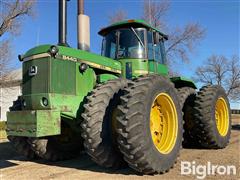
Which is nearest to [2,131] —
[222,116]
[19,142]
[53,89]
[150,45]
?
[19,142]

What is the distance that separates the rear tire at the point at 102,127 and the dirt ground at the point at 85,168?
0.26m

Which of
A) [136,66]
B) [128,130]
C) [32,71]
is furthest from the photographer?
[136,66]

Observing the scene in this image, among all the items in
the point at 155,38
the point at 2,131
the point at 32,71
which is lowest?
the point at 2,131

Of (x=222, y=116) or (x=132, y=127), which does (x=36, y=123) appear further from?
(x=222, y=116)

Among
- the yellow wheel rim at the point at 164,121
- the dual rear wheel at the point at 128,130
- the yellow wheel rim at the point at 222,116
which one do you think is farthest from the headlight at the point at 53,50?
the yellow wheel rim at the point at 222,116

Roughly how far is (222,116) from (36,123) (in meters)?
5.25

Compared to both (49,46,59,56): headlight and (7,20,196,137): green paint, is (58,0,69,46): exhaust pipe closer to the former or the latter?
(7,20,196,137): green paint

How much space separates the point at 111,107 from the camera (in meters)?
5.02

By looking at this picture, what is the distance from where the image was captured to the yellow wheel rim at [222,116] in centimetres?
795

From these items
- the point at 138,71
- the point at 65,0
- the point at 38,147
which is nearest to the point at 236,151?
the point at 138,71

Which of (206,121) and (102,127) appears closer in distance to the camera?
(102,127)

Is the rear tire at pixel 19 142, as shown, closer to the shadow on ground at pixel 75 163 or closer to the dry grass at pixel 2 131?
the shadow on ground at pixel 75 163

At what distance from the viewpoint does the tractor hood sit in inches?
208

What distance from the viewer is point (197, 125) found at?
7020 mm
